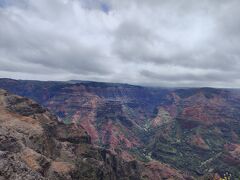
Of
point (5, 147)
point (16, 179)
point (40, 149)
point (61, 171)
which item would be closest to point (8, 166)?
point (16, 179)

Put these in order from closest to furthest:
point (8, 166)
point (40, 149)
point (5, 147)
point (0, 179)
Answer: point (0, 179) < point (8, 166) < point (5, 147) < point (40, 149)

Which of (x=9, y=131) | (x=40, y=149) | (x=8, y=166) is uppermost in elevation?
(x=8, y=166)

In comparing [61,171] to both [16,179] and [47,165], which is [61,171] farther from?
[16,179]

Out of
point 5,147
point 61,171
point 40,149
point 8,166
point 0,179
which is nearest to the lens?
point 0,179

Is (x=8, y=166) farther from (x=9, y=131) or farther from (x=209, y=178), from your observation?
(x=209, y=178)

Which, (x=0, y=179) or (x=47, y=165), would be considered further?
(x=47, y=165)

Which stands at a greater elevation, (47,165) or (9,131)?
(9,131)

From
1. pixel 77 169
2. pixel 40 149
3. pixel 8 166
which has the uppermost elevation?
pixel 8 166

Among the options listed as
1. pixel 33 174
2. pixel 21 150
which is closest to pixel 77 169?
pixel 21 150

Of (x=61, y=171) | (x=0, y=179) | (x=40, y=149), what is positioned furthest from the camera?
(x=40, y=149)
